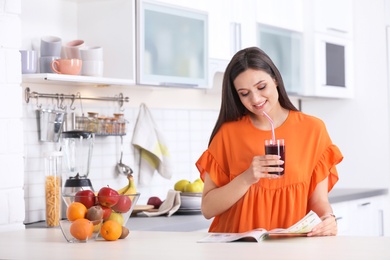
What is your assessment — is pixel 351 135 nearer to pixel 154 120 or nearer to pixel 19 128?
pixel 154 120

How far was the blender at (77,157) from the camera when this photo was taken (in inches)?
144

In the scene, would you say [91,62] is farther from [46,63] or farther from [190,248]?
[190,248]

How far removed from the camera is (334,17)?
534 cm

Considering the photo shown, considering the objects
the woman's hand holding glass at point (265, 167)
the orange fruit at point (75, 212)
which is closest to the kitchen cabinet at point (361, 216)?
the woman's hand holding glass at point (265, 167)

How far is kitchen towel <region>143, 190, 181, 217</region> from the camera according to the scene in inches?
151

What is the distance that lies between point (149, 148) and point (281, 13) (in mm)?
1338

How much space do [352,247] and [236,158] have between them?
0.72 meters

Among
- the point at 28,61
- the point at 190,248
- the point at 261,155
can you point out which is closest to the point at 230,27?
the point at 28,61

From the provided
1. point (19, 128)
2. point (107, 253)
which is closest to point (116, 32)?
point (19, 128)

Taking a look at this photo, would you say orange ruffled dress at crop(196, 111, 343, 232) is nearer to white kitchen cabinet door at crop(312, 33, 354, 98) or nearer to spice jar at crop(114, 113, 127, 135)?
spice jar at crop(114, 113, 127, 135)

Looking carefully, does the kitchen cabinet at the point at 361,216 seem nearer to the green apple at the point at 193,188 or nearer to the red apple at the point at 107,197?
the green apple at the point at 193,188

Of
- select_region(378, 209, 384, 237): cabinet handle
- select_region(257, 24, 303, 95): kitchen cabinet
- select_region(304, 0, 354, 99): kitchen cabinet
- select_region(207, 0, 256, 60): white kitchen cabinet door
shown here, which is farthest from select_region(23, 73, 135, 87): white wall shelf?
select_region(378, 209, 384, 237): cabinet handle

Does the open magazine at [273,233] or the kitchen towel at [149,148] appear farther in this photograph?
the kitchen towel at [149,148]

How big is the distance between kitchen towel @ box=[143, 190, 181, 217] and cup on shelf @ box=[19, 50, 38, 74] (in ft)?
2.92
